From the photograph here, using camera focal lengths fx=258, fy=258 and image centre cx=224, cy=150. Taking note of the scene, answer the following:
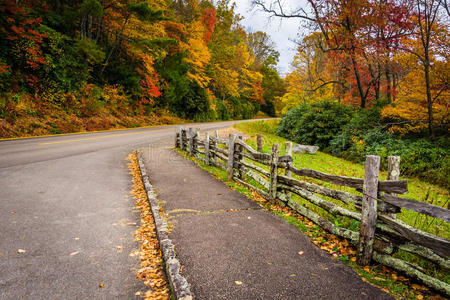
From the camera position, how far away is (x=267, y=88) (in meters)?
57.5

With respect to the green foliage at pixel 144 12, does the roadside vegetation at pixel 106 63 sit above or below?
below

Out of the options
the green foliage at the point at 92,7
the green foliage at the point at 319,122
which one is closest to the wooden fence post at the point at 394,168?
the green foliage at the point at 319,122

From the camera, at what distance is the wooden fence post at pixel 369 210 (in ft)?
11.5

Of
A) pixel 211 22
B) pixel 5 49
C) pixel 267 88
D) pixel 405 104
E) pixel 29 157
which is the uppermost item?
pixel 211 22

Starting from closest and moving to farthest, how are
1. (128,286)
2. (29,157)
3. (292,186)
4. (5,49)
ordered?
(128,286), (292,186), (29,157), (5,49)

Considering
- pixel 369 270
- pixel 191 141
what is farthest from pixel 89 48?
pixel 369 270

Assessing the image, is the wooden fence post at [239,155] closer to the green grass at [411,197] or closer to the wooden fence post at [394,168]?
the green grass at [411,197]

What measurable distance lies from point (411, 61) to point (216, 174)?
10.3 m

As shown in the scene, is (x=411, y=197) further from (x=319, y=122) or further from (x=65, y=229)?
(x=319, y=122)

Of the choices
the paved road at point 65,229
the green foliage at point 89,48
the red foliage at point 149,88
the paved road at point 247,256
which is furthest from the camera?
the red foliage at point 149,88

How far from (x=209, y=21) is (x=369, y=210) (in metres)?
34.0

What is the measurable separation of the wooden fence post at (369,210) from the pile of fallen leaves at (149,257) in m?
2.67

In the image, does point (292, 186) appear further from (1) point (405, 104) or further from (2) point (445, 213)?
(1) point (405, 104)

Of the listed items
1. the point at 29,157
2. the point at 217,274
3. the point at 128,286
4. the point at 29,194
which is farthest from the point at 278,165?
the point at 29,157
